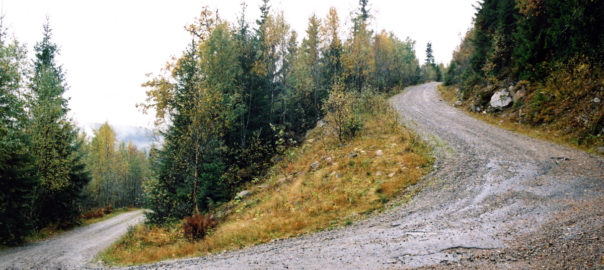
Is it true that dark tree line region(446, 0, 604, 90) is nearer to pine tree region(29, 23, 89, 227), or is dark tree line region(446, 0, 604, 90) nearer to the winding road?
the winding road

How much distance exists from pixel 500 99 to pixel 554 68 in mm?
3417

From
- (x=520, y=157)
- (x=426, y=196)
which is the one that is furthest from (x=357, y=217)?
(x=520, y=157)

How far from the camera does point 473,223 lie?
17.8 feet

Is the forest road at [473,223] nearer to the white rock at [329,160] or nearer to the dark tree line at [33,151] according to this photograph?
the white rock at [329,160]

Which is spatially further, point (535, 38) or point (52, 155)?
point (52, 155)

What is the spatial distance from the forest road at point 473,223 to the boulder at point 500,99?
A: 7675 mm

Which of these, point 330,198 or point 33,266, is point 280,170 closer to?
point 330,198

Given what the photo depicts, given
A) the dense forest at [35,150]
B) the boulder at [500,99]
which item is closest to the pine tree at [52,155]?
the dense forest at [35,150]

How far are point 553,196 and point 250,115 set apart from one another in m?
16.1

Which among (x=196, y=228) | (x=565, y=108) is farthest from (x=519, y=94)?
(x=196, y=228)

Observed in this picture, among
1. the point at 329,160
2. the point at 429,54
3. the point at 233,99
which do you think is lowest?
the point at 329,160

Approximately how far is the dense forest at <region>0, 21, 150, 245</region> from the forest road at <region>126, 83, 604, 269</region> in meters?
10.2

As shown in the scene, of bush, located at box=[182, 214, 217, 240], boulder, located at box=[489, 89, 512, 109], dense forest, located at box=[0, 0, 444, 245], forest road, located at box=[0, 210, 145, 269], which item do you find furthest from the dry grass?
boulder, located at box=[489, 89, 512, 109]

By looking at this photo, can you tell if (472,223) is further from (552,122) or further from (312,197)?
(552,122)
